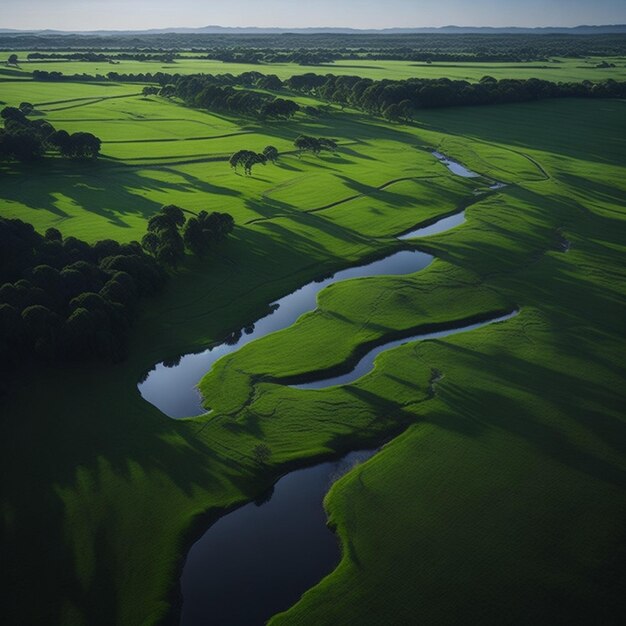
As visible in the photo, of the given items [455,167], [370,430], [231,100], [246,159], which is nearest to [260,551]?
[370,430]

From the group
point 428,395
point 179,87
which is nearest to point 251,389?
point 428,395

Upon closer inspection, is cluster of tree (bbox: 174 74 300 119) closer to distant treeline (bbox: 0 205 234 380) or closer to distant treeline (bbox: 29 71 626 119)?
distant treeline (bbox: 29 71 626 119)

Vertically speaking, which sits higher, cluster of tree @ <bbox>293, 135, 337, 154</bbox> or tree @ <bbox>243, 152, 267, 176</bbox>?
cluster of tree @ <bbox>293, 135, 337, 154</bbox>

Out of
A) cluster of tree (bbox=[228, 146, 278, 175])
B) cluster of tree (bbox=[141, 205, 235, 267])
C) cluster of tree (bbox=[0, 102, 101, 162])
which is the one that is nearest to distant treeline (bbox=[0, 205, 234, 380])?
cluster of tree (bbox=[141, 205, 235, 267])

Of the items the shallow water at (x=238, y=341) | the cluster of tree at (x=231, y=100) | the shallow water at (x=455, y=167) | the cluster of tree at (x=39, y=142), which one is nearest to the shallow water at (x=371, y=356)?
the shallow water at (x=238, y=341)

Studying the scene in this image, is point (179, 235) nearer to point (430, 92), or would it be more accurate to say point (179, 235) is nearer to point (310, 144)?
point (310, 144)

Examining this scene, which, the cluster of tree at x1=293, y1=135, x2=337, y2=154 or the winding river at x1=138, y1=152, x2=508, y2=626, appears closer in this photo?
the winding river at x1=138, y1=152, x2=508, y2=626
